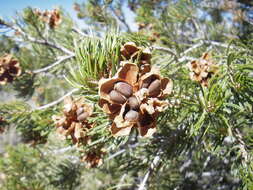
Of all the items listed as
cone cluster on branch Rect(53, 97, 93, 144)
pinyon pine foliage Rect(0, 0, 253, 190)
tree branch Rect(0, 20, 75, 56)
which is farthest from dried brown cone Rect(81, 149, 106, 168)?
tree branch Rect(0, 20, 75, 56)

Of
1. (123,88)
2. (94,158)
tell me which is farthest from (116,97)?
(94,158)

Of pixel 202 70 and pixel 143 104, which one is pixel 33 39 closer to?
pixel 202 70

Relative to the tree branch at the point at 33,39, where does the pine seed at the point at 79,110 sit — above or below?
below

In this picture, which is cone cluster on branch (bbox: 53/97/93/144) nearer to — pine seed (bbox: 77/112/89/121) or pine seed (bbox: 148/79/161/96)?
pine seed (bbox: 77/112/89/121)

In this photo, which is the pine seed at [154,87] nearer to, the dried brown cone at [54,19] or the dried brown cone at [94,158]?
the dried brown cone at [94,158]

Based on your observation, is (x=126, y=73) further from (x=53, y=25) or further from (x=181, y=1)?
(x=53, y=25)

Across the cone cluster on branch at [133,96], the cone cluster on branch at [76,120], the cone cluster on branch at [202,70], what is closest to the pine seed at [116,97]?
the cone cluster on branch at [133,96]
